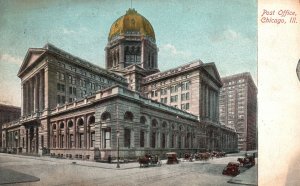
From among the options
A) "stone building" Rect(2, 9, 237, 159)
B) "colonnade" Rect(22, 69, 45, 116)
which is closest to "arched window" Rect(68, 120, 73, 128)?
"stone building" Rect(2, 9, 237, 159)

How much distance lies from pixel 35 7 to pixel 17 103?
1.90 meters

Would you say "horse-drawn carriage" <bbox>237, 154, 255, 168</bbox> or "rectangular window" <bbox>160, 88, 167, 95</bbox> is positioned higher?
"rectangular window" <bbox>160, 88, 167, 95</bbox>

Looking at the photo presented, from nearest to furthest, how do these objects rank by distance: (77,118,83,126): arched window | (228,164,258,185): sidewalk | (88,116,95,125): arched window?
1. (228,164,258,185): sidewalk
2. (88,116,95,125): arched window
3. (77,118,83,126): arched window

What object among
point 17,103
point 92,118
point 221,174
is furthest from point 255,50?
point 17,103

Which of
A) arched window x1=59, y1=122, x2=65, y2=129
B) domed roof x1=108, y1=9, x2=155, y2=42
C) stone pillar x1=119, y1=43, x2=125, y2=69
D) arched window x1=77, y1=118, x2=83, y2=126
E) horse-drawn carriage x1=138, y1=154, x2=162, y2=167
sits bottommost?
horse-drawn carriage x1=138, y1=154, x2=162, y2=167

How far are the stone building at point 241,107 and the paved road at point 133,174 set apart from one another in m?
0.43

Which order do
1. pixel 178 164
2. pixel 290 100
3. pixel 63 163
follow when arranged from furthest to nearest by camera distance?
pixel 63 163
pixel 178 164
pixel 290 100

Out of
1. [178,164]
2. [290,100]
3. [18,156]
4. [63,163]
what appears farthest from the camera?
[18,156]

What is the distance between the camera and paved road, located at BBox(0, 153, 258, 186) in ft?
18.0

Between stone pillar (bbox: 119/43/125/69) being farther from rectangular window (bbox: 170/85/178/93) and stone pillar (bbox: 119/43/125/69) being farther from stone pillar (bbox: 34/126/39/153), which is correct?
stone pillar (bbox: 34/126/39/153)

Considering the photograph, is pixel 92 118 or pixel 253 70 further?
pixel 92 118

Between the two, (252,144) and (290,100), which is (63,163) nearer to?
(252,144)

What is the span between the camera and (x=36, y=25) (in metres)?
6.31

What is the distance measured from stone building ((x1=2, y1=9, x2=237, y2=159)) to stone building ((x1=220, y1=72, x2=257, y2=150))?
0.49ft
